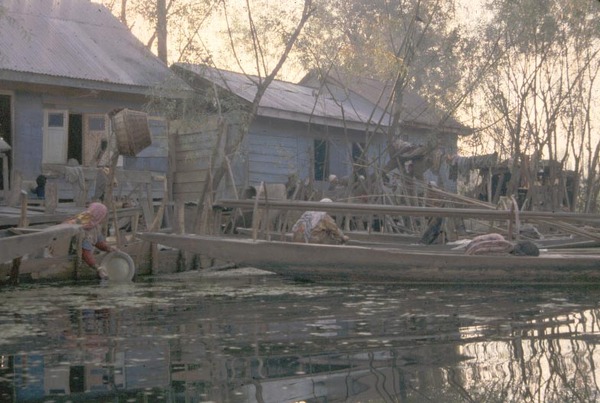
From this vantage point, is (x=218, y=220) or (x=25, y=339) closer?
(x=25, y=339)

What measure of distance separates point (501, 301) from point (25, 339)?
5.31m

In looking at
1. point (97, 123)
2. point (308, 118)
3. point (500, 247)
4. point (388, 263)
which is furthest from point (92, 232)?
point (308, 118)

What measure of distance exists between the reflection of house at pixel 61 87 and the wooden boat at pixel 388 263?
20.5 ft

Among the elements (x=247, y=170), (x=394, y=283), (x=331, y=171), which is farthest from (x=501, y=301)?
(x=331, y=171)

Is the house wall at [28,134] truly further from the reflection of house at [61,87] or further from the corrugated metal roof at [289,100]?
the corrugated metal roof at [289,100]

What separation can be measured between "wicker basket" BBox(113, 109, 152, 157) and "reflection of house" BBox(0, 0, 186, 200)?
3.95 meters

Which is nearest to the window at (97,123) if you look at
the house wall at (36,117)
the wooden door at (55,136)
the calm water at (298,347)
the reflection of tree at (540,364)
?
the house wall at (36,117)

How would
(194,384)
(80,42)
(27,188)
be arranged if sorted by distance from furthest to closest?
(80,42)
(27,188)
(194,384)

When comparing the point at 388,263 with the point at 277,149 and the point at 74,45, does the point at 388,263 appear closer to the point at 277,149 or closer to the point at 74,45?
the point at 74,45

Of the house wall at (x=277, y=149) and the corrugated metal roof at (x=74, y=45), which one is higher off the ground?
the corrugated metal roof at (x=74, y=45)

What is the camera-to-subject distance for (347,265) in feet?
39.5

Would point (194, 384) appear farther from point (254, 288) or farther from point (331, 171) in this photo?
→ point (331, 171)

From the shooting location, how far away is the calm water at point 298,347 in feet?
16.0

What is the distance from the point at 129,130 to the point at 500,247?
5569 millimetres
